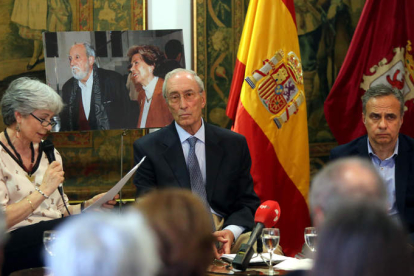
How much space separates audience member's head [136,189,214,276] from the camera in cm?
134

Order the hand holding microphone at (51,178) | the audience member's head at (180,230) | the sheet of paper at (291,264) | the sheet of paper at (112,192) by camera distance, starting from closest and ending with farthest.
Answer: the audience member's head at (180,230)
the sheet of paper at (291,264)
the sheet of paper at (112,192)
the hand holding microphone at (51,178)

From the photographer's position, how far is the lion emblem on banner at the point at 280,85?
4.81m

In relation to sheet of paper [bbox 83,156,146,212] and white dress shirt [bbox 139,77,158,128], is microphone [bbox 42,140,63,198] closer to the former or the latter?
sheet of paper [bbox 83,156,146,212]

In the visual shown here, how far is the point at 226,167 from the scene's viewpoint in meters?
3.84

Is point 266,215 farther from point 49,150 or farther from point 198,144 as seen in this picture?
point 49,150

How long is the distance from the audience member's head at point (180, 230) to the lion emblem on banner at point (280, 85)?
348cm

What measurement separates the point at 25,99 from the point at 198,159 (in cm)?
116

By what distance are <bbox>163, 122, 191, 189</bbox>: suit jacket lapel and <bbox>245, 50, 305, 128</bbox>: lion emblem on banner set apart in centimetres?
114

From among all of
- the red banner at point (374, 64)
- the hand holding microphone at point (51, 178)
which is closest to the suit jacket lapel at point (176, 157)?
the hand holding microphone at point (51, 178)

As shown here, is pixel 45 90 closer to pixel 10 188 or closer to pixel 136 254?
pixel 10 188

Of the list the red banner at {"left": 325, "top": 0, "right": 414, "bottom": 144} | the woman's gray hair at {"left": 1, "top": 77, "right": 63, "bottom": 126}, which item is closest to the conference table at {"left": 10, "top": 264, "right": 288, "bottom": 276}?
the woman's gray hair at {"left": 1, "top": 77, "right": 63, "bottom": 126}

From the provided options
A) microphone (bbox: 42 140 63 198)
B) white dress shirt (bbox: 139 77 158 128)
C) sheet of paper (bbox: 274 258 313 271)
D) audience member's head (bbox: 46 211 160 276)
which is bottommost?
sheet of paper (bbox: 274 258 313 271)

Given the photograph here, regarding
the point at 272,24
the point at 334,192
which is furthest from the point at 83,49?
the point at 334,192

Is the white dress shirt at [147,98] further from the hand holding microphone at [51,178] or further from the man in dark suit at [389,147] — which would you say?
the man in dark suit at [389,147]
